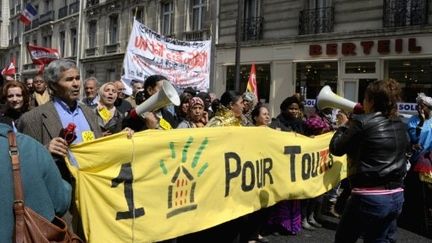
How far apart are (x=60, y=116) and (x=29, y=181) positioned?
51.2 inches

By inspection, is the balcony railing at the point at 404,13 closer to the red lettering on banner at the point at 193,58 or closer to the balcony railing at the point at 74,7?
the red lettering on banner at the point at 193,58

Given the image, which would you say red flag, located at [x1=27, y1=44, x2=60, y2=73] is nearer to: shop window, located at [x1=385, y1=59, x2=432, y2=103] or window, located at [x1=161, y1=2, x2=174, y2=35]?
shop window, located at [x1=385, y1=59, x2=432, y2=103]

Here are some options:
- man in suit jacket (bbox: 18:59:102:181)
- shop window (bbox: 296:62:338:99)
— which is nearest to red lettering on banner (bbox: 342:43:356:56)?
shop window (bbox: 296:62:338:99)

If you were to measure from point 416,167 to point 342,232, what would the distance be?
2.99 metres

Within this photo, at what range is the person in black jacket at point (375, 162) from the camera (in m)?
3.50

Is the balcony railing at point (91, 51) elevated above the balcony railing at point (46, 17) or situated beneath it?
situated beneath

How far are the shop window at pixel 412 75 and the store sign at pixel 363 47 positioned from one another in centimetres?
40

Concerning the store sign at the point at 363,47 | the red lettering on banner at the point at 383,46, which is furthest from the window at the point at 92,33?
the red lettering on banner at the point at 383,46

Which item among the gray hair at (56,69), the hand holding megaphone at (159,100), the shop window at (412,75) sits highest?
the shop window at (412,75)

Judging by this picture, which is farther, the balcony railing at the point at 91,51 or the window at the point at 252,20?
the balcony railing at the point at 91,51

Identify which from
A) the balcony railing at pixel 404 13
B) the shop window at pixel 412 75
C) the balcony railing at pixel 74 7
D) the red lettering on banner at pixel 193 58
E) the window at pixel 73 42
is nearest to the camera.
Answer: the red lettering on banner at pixel 193 58

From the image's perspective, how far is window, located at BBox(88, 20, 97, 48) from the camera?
3055cm

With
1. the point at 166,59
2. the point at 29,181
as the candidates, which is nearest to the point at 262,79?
the point at 166,59

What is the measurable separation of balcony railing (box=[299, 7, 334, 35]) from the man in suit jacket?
13.6 meters
